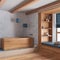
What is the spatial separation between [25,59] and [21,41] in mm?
1414

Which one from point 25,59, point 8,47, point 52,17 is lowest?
point 25,59

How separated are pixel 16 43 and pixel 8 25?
50.0 inches

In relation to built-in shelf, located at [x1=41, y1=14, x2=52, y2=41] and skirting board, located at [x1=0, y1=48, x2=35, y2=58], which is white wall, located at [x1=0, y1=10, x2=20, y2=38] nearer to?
skirting board, located at [x1=0, y1=48, x2=35, y2=58]

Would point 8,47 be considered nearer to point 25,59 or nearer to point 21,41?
point 21,41

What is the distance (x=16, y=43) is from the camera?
5.64 meters

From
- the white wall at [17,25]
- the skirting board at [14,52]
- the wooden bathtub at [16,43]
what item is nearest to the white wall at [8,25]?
the white wall at [17,25]

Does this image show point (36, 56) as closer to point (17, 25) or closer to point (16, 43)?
point (16, 43)

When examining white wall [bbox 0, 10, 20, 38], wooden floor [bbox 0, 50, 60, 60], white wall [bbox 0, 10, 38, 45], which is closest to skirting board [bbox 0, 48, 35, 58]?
wooden floor [bbox 0, 50, 60, 60]

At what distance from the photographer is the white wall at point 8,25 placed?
19.8 ft

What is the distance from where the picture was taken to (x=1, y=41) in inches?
229

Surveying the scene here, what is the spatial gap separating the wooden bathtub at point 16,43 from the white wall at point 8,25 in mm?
764

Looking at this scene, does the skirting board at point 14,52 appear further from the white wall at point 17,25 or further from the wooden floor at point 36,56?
the white wall at point 17,25

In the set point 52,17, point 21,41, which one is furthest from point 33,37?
point 52,17

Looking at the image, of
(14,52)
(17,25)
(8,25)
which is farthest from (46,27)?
(14,52)
